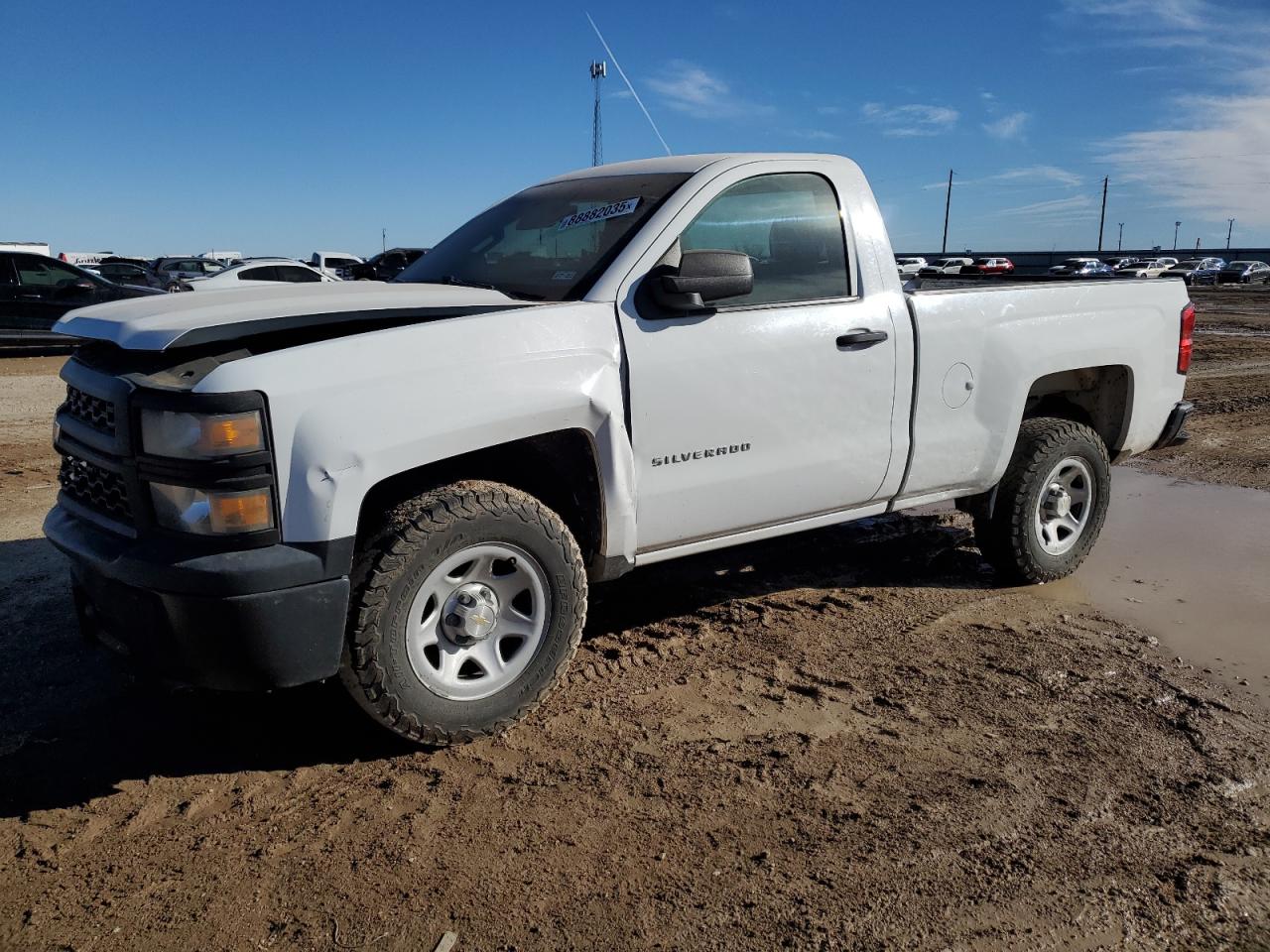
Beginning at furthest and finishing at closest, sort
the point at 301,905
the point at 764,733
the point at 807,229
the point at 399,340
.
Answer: the point at 807,229 < the point at 764,733 < the point at 399,340 < the point at 301,905

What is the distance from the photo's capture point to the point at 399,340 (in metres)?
3.00

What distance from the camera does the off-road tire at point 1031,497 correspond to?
15.8ft

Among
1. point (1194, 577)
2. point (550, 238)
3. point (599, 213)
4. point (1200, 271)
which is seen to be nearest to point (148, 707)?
point (550, 238)

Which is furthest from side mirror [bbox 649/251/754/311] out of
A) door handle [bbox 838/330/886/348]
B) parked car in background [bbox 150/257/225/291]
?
parked car in background [bbox 150/257/225/291]

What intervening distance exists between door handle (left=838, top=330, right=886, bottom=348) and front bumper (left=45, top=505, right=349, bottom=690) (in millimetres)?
2182

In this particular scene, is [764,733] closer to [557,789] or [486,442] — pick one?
[557,789]

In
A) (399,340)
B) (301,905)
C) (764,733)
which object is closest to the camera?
(301,905)

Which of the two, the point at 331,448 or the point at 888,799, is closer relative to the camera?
the point at 331,448

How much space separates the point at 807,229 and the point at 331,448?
2.25 metres

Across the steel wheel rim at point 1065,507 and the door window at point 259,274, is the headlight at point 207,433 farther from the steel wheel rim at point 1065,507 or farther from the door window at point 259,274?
the door window at point 259,274

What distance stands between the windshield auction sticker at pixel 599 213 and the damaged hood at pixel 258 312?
55 cm

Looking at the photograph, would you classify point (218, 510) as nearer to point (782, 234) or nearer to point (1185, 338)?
point (782, 234)

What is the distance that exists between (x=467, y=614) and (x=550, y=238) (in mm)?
1674

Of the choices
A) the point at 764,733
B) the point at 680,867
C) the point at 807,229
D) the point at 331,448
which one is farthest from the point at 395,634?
the point at 807,229
